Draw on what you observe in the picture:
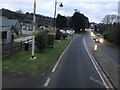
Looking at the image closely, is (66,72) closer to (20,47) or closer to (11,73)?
(11,73)

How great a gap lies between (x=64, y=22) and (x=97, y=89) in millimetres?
142272

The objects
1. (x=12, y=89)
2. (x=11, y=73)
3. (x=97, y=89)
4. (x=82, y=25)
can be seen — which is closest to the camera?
(x=12, y=89)

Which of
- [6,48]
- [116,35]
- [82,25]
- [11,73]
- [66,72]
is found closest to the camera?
[11,73]

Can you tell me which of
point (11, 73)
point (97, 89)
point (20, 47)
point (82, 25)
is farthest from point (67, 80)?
point (82, 25)

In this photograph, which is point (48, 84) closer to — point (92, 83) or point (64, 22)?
point (92, 83)

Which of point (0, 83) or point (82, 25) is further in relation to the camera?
point (82, 25)

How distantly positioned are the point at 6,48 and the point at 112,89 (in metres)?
14.8

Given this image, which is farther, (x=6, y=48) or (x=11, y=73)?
(x=6, y=48)

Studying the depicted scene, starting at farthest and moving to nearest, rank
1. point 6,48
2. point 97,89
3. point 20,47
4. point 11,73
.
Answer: point 20,47
point 6,48
point 11,73
point 97,89

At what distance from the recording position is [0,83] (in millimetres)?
14000

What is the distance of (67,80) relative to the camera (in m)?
15.8

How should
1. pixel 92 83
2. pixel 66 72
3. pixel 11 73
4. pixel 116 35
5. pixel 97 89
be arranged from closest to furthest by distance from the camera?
pixel 97 89 < pixel 92 83 < pixel 11 73 < pixel 66 72 < pixel 116 35

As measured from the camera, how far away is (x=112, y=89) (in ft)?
45.7

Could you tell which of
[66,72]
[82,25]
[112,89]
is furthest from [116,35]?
[82,25]
